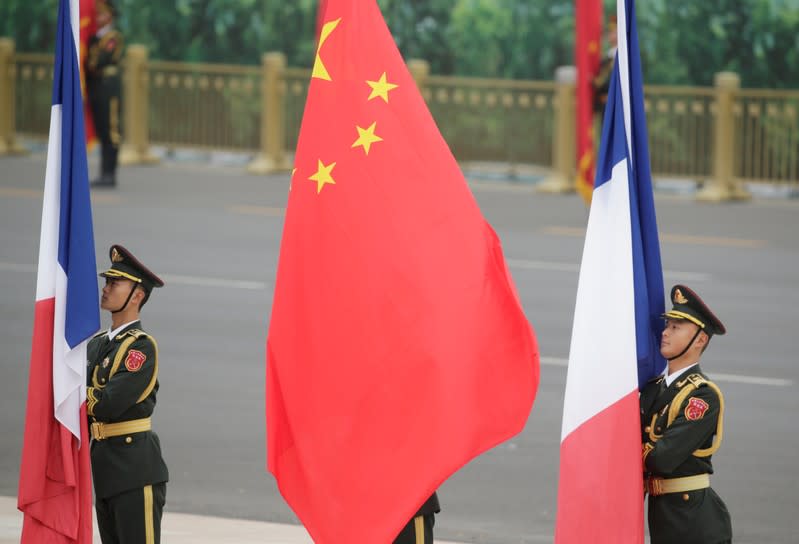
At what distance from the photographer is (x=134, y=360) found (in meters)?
6.77

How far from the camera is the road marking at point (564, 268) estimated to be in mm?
16219

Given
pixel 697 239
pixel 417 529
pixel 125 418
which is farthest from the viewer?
pixel 697 239

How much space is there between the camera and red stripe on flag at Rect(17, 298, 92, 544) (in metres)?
6.41

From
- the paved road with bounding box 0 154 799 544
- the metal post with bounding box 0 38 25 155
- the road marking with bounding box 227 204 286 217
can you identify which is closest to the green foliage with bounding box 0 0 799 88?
the metal post with bounding box 0 38 25 155

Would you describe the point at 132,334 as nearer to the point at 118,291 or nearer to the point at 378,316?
the point at 118,291

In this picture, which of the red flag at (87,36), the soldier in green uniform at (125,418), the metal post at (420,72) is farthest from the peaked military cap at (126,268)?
the metal post at (420,72)

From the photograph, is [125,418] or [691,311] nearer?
[691,311]

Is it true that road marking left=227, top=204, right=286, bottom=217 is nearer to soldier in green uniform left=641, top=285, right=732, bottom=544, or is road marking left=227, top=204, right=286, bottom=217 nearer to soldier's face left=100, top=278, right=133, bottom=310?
soldier's face left=100, top=278, right=133, bottom=310

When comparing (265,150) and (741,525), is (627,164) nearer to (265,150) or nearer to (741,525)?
(741,525)

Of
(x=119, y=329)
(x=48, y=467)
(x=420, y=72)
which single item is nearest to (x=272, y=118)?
(x=420, y=72)

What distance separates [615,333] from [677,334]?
293 millimetres

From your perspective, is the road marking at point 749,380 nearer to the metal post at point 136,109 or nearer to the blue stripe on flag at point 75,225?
the blue stripe on flag at point 75,225

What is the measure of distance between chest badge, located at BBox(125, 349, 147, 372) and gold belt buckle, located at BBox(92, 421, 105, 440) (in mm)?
257

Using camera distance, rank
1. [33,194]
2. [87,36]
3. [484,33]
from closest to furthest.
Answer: [33,194], [87,36], [484,33]
